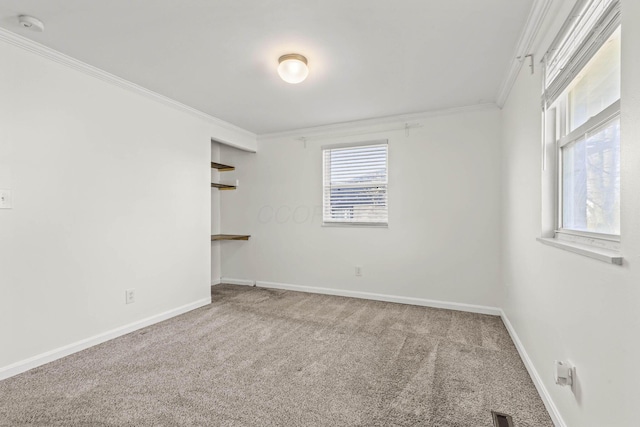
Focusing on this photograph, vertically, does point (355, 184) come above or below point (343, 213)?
above

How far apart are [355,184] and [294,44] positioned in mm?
2240

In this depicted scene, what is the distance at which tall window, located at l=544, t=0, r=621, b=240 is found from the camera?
1.29 meters

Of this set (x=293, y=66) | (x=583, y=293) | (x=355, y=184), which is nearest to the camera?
(x=583, y=293)

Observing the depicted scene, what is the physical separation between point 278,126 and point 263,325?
102 inches

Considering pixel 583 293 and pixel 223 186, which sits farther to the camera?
pixel 223 186

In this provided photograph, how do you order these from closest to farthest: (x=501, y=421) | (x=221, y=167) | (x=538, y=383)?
(x=501, y=421) → (x=538, y=383) → (x=221, y=167)

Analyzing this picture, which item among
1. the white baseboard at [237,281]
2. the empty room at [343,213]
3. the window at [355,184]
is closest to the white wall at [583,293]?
the empty room at [343,213]

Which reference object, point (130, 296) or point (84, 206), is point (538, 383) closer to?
point (130, 296)

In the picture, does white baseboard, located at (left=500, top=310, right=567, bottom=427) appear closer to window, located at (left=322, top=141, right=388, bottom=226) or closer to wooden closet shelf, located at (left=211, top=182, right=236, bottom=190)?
window, located at (left=322, top=141, right=388, bottom=226)

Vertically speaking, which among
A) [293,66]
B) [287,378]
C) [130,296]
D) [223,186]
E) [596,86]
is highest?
[293,66]

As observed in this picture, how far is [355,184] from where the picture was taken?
431cm

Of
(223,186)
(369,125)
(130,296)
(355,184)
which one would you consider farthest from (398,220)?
(130,296)

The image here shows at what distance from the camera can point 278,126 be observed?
4.44 meters

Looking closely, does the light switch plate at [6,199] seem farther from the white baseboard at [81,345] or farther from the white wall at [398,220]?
the white wall at [398,220]
